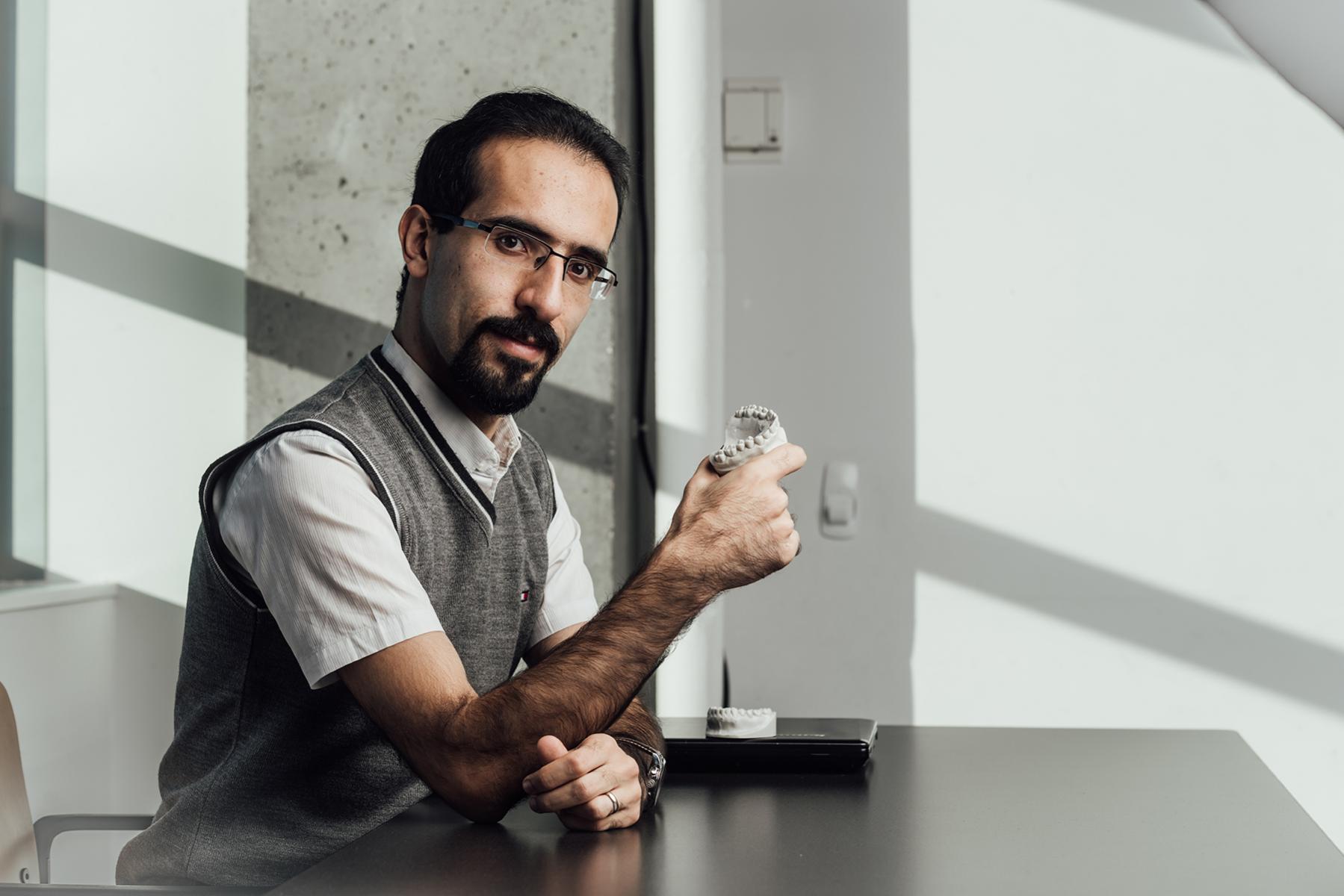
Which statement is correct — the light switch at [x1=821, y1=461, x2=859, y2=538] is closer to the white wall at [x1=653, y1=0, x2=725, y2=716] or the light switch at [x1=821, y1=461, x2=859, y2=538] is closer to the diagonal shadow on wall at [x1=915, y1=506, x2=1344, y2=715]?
the diagonal shadow on wall at [x1=915, y1=506, x2=1344, y2=715]

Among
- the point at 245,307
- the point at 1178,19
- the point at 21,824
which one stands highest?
the point at 1178,19

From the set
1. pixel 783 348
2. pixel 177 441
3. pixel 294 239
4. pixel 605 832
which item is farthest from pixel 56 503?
pixel 605 832

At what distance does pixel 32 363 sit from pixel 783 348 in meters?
1.36

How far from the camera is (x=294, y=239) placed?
7.49 ft

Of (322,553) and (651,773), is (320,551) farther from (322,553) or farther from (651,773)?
(651,773)

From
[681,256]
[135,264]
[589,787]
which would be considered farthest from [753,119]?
[589,787]

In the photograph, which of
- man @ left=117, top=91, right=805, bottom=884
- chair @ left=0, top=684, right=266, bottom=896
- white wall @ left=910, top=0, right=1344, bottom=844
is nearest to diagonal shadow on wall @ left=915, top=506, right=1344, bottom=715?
white wall @ left=910, top=0, right=1344, bottom=844

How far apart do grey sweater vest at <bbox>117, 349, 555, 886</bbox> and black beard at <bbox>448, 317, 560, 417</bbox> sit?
7 cm

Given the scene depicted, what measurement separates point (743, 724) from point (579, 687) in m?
0.24

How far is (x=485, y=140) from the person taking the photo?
1452 mm

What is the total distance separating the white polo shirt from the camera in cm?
113

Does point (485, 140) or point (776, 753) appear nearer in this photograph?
point (776, 753)

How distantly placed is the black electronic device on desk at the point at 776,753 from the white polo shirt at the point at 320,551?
0.28m

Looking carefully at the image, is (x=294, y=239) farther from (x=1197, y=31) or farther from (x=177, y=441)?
(x=1197, y=31)
